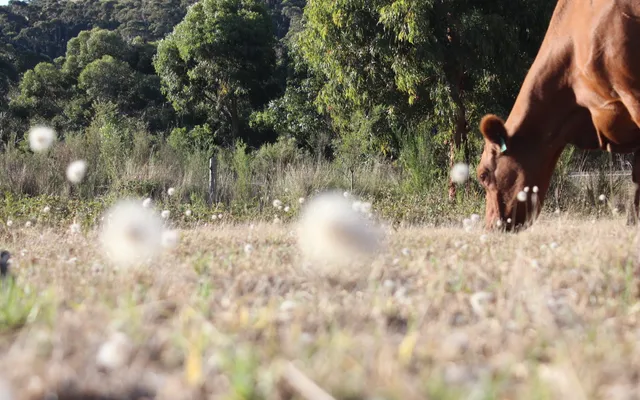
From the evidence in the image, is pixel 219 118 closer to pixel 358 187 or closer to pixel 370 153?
pixel 370 153

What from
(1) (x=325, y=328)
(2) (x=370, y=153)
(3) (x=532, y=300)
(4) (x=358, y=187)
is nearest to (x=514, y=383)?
(1) (x=325, y=328)

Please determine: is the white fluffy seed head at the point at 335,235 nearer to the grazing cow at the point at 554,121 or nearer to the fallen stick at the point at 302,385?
the fallen stick at the point at 302,385

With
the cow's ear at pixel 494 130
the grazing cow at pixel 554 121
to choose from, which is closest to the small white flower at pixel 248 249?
the grazing cow at pixel 554 121

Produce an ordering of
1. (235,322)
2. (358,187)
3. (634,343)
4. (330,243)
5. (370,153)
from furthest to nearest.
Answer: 1. (370,153)
2. (358,187)
3. (330,243)
4. (235,322)
5. (634,343)

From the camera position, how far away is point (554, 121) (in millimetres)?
6355

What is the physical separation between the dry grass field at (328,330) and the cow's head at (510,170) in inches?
113

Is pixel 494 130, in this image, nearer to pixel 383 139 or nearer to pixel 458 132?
pixel 458 132

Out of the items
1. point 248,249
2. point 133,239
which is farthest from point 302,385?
point 248,249

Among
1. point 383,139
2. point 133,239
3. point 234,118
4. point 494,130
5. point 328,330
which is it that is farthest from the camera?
point 234,118

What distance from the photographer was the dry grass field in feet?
4.66

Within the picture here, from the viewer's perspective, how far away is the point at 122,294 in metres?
2.37

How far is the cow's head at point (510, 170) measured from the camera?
6180 millimetres

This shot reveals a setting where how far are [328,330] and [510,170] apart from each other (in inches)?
187

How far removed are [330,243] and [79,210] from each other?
6062 mm
